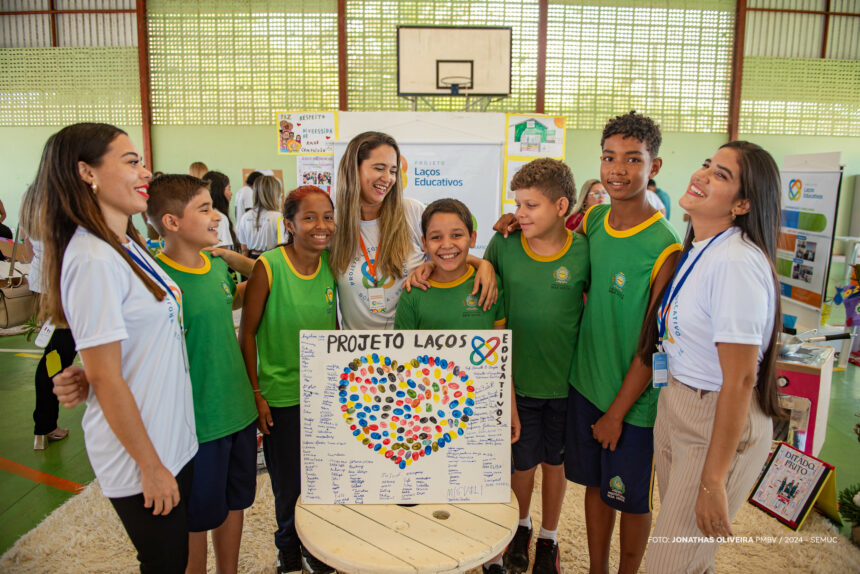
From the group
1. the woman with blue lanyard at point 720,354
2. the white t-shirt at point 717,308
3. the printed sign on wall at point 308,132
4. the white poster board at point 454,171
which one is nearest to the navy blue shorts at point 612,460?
the woman with blue lanyard at point 720,354

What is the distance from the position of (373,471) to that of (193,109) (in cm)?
887

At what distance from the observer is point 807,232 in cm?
529

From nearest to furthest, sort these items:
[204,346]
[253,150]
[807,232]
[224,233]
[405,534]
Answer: [405,534] < [204,346] < [224,233] < [807,232] < [253,150]

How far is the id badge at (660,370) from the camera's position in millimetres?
1588

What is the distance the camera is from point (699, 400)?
1484 mm

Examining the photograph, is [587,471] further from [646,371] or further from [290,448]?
[290,448]

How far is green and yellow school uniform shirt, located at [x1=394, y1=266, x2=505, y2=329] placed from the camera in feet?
6.01

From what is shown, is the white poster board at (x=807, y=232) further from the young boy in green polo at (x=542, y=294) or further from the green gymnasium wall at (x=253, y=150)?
the young boy in green polo at (x=542, y=294)

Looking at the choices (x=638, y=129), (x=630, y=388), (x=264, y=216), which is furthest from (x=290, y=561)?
(x=264, y=216)

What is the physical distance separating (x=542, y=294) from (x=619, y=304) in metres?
0.26

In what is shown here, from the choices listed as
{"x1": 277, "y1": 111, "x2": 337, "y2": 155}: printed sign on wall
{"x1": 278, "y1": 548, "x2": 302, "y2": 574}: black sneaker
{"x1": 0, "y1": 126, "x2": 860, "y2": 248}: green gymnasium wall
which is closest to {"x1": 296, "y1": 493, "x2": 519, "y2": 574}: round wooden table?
{"x1": 278, "y1": 548, "x2": 302, "y2": 574}: black sneaker

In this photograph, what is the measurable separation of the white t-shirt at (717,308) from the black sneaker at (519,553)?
113 cm

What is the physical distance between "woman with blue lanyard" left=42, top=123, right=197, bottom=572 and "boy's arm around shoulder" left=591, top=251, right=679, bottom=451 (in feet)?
4.27

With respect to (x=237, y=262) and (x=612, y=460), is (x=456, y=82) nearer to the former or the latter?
(x=237, y=262)
